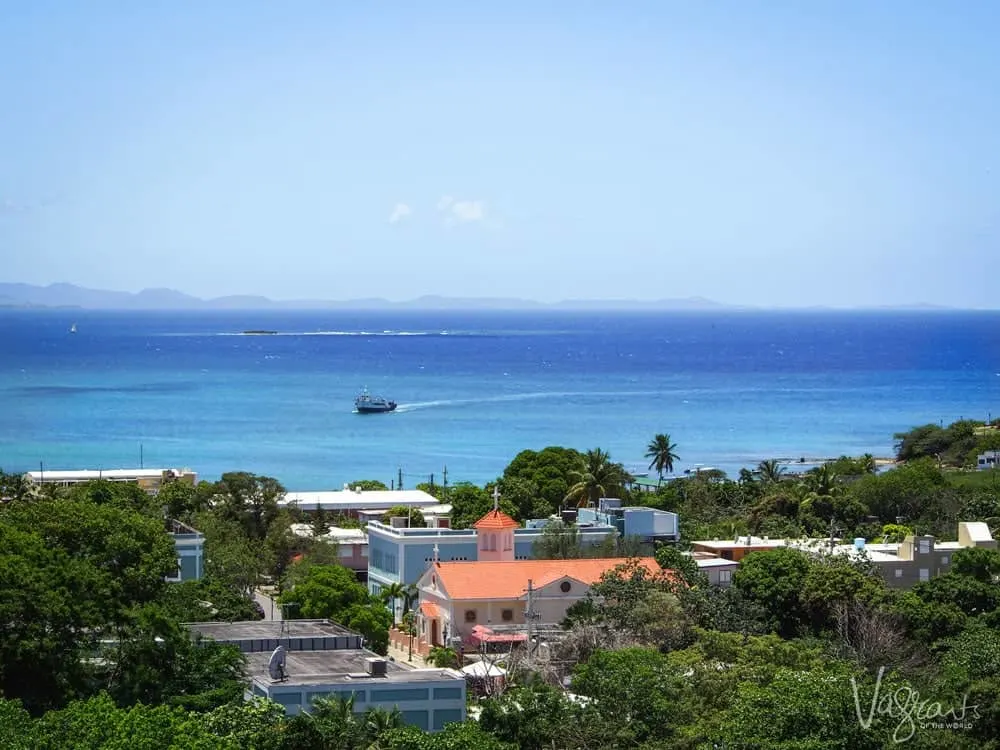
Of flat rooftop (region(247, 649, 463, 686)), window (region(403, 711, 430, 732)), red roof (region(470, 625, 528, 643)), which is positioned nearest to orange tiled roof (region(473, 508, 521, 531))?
red roof (region(470, 625, 528, 643))

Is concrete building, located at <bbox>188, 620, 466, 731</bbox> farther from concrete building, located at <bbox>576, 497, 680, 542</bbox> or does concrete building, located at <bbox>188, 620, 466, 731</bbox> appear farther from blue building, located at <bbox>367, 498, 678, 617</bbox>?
concrete building, located at <bbox>576, 497, 680, 542</bbox>

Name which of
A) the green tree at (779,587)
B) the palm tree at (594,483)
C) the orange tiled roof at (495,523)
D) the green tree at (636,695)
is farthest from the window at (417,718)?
the palm tree at (594,483)

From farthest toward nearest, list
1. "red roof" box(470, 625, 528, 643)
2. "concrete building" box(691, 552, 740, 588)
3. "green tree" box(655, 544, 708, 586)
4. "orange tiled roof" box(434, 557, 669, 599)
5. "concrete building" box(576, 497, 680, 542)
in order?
1. "concrete building" box(576, 497, 680, 542)
2. "concrete building" box(691, 552, 740, 588)
3. "orange tiled roof" box(434, 557, 669, 599)
4. "green tree" box(655, 544, 708, 586)
5. "red roof" box(470, 625, 528, 643)

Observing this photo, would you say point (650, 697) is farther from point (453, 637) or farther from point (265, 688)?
point (453, 637)

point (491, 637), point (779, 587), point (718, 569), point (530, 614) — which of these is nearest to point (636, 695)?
point (530, 614)

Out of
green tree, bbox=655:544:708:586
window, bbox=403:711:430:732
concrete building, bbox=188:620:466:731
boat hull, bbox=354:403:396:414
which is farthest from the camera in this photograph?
boat hull, bbox=354:403:396:414

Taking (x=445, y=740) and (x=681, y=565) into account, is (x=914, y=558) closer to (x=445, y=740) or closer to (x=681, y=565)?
(x=681, y=565)
